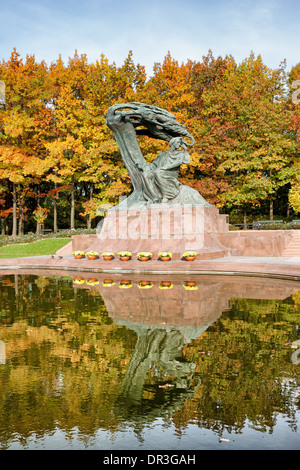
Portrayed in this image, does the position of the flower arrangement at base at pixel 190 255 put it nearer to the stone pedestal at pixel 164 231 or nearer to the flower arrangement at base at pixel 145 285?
the stone pedestal at pixel 164 231

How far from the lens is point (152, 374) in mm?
5637

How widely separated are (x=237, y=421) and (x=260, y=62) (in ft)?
127

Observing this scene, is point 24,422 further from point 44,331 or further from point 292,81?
point 292,81

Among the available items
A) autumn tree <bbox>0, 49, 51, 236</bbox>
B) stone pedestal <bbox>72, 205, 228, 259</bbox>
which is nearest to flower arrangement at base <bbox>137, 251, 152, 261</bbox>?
stone pedestal <bbox>72, 205, 228, 259</bbox>

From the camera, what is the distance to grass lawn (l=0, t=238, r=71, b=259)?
27.0 meters

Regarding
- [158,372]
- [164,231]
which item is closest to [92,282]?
[164,231]

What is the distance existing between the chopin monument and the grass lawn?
257 inches

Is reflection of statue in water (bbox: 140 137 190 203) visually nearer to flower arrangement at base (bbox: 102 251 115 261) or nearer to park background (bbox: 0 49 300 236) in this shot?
flower arrangement at base (bbox: 102 251 115 261)

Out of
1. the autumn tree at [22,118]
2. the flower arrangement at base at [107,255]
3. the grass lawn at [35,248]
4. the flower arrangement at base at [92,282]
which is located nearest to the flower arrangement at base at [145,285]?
the flower arrangement at base at [92,282]

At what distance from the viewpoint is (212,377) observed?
5.42 meters

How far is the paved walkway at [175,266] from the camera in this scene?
589 inches

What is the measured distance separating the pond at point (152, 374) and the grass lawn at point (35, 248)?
54.8ft

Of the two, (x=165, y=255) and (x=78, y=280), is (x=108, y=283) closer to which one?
(x=78, y=280)

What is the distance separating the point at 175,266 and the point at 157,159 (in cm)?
725
